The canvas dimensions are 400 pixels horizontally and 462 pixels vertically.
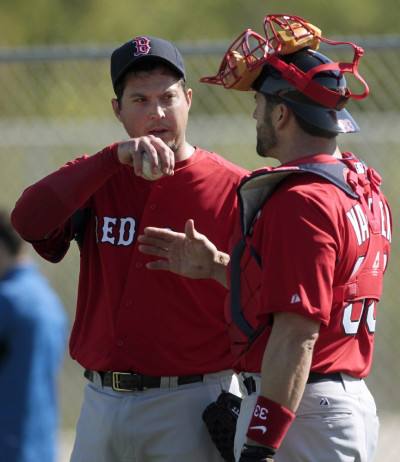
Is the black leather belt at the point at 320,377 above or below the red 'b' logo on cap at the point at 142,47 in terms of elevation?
below

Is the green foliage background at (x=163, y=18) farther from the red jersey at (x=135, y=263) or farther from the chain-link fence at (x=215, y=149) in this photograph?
the red jersey at (x=135, y=263)

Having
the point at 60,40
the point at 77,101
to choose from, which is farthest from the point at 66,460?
the point at 60,40

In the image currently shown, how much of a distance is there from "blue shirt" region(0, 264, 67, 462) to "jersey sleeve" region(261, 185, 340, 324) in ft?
3.61

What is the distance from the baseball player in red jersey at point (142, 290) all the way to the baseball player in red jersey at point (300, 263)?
28cm

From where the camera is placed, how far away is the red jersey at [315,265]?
397cm

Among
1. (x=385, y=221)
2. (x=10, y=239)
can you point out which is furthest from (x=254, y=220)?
(x=10, y=239)

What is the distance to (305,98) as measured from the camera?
14.1 feet

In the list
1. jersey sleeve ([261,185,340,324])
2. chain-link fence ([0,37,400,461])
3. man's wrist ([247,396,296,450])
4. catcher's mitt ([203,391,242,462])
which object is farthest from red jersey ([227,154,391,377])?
chain-link fence ([0,37,400,461])

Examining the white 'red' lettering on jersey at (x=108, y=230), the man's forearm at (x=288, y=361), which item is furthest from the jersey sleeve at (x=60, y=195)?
the man's forearm at (x=288, y=361)

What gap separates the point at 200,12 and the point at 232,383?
9.69m

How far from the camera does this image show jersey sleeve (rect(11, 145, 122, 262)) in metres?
4.71

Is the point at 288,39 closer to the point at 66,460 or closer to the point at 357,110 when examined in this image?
the point at 66,460

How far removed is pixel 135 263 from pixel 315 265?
1044 millimetres

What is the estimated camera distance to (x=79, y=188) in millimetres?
4715
